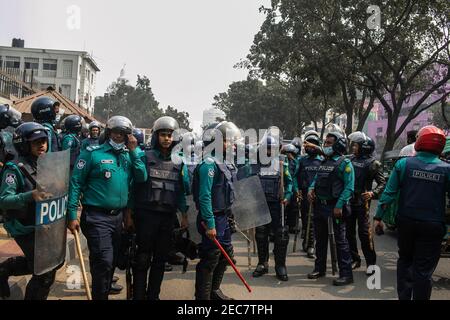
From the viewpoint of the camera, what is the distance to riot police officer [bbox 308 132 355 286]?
602cm

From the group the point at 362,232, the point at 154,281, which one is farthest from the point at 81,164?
the point at 362,232

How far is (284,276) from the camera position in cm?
619

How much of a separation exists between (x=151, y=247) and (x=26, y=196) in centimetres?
128

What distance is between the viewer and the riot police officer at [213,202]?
4508 mm

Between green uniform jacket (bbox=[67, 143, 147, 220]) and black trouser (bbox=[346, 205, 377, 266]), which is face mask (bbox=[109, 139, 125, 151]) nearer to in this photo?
green uniform jacket (bbox=[67, 143, 147, 220])

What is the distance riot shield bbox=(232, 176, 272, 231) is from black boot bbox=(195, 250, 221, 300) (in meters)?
1.40

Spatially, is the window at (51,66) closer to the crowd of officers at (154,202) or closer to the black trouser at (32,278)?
the crowd of officers at (154,202)

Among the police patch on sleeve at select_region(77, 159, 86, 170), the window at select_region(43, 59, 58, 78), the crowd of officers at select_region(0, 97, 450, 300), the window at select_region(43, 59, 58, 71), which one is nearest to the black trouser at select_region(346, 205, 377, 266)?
the crowd of officers at select_region(0, 97, 450, 300)

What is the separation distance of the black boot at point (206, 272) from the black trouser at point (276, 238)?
1.86 m

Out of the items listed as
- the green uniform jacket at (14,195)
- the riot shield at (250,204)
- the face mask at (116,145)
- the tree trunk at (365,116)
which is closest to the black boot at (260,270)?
the riot shield at (250,204)

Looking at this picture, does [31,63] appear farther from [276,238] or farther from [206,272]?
[206,272]

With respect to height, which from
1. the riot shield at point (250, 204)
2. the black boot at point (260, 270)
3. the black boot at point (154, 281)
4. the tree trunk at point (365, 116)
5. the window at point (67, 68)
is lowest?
the black boot at point (260, 270)
